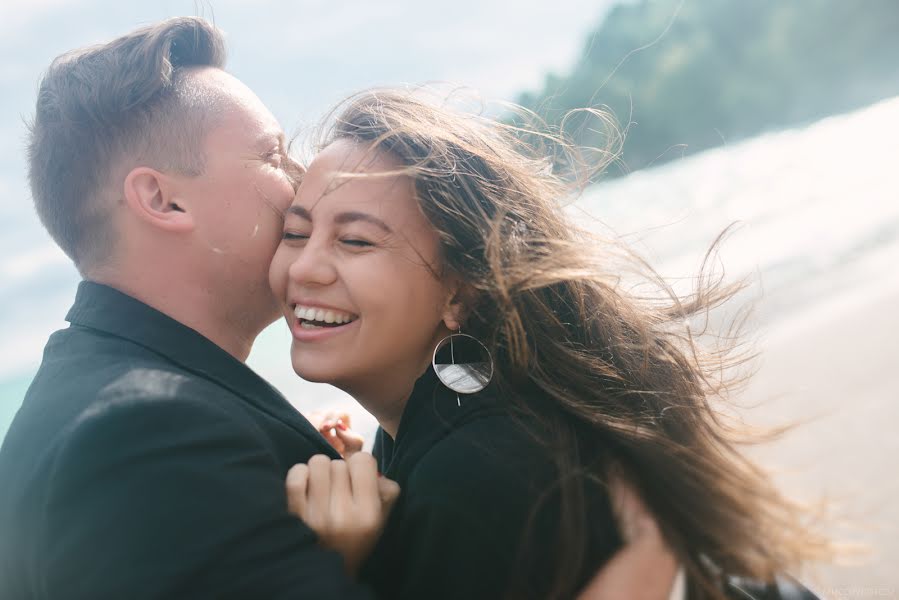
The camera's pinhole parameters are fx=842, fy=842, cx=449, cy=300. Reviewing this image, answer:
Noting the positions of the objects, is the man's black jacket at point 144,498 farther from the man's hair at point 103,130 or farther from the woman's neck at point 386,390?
the man's hair at point 103,130

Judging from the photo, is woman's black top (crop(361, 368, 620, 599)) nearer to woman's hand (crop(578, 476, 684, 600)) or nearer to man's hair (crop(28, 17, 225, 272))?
woman's hand (crop(578, 476, 684, 600))

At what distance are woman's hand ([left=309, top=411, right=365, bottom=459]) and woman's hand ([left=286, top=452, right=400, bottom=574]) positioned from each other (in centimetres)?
97

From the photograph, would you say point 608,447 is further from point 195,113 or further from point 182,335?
point 195,113

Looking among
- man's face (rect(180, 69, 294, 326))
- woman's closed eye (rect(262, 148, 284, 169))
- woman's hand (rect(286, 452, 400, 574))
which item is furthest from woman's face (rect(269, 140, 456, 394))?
woman's hand (rect(286, 452, 400, 574))

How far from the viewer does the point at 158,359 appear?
221 cm

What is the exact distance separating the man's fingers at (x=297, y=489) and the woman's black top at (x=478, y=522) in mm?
244

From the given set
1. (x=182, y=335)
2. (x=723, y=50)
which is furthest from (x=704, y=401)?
(x=723, y=50)

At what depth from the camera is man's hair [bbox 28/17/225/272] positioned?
2.75 metres

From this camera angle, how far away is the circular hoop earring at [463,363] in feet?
7.91

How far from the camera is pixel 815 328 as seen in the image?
6.15 meters

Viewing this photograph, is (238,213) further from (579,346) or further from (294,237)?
(579,346)

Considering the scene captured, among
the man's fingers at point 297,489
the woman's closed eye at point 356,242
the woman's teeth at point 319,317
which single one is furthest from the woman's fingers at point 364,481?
the woman's closed eye at point 356,242

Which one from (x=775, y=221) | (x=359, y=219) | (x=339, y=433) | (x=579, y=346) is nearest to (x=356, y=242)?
(x=359, y=219)

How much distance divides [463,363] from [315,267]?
53cm
